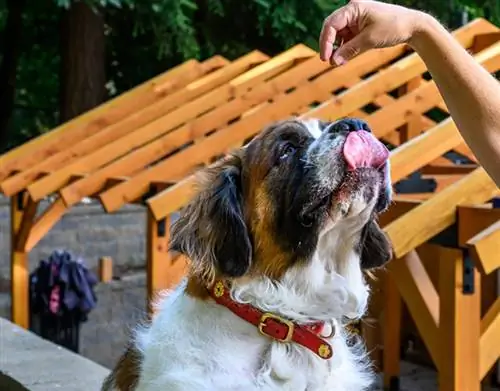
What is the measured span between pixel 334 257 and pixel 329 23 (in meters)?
0.91

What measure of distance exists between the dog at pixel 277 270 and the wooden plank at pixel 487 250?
70 cm

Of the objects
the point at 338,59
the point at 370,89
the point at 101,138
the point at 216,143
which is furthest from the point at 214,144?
the point at 338,59

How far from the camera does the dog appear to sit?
9.25ft

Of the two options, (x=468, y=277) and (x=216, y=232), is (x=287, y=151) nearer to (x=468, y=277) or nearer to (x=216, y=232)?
(x=216, y=232)

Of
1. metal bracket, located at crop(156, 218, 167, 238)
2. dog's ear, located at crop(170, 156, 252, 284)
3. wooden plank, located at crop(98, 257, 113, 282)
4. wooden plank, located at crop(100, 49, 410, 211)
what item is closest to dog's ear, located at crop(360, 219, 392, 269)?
dog's ear, located at crop(170, 156, 252, 284)

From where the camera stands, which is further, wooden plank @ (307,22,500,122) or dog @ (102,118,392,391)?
wooden plank @ (307,22,500,122)

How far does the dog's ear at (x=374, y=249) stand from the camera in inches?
123

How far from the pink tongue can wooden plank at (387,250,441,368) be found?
5.22 feet

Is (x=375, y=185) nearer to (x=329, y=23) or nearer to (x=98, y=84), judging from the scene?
(x=329, y=23)

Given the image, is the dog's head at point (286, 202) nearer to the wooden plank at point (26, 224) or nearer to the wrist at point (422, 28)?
the wrist at point (422, 28)

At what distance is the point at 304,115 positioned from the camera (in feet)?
17.8

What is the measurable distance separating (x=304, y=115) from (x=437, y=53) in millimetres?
2953

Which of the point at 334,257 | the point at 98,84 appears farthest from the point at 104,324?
the point at 334,257

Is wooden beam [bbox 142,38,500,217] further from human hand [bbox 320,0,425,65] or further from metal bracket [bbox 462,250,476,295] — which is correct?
human hand [bbox 320,0,425,65]
